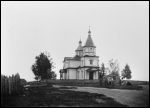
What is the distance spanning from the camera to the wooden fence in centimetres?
2069

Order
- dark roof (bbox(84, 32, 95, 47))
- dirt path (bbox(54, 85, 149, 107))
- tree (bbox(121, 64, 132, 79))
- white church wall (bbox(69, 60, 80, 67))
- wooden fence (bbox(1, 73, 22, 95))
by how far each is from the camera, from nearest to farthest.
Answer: dirt path (bbox(54, 85, 149, 107)) → wooden fence (bbox(1, 73, 22, 95)) → dark roof (bbox(84, 32, 95, 47)) → white church wall (bbox(69, 60, 80, 67)) → tree (bbox(121, 64, 132, 79))

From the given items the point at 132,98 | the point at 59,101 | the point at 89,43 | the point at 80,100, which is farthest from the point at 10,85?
the point at 89,43

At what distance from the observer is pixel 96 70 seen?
238ft

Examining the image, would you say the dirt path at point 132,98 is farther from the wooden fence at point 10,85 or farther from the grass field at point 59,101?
the wooden fence at point 10,85

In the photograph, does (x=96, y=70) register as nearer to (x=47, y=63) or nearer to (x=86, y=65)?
(x=86, y=65)

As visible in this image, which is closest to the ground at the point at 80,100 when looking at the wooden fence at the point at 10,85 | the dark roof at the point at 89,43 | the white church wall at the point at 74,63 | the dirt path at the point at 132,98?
the dirt path at the point at 132,98

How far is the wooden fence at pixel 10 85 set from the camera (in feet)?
67.9

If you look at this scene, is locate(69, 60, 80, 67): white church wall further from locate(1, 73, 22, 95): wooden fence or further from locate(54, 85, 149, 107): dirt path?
locate(1, 73, 22, 95): wooden fence

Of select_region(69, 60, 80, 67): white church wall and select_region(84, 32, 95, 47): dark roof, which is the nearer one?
select_region(84, 32, 95, 47): dark roof

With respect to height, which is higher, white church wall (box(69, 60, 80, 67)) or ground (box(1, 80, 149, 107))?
white church wall (box(69, 60, 80, 67))

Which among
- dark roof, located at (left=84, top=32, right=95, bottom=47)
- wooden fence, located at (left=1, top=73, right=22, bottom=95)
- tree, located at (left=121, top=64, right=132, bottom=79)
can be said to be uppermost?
dark roof, located at (left=84, top=32, right=95, bottom=47)

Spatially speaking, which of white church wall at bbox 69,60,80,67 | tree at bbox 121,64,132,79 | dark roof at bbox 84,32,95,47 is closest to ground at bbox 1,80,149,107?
dark roof at bbox 84,32,95,47

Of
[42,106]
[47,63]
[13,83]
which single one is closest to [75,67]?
[47,63]

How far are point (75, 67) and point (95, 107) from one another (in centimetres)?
6560
